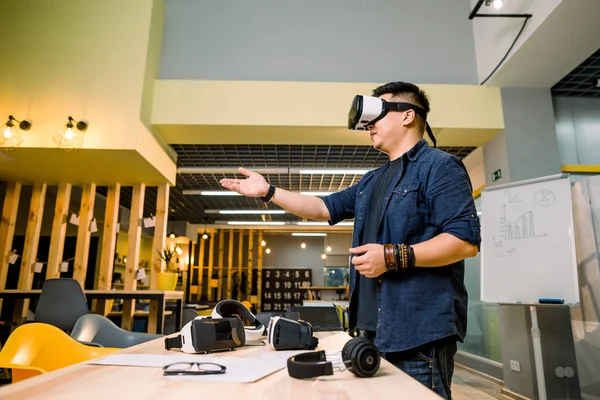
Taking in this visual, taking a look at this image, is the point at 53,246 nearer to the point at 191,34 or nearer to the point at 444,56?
the point at 191,34

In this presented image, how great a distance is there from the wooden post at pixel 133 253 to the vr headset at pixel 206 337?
4.75m

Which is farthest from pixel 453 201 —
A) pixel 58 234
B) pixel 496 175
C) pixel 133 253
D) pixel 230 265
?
pixel 230 265

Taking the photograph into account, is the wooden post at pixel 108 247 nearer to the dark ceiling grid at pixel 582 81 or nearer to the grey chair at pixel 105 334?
the grey chair at pixel 105 334

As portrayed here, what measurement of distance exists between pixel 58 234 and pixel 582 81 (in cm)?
682

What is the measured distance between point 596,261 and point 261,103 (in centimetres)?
369

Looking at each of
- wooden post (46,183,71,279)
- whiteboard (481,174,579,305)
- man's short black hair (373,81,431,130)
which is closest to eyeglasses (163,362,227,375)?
man's short black hair (373,81,431,130)

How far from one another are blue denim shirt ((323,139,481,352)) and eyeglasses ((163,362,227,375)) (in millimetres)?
536

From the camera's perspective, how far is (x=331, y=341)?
1.36 meters

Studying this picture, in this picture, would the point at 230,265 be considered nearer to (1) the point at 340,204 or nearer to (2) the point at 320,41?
(2) the point at 320,41

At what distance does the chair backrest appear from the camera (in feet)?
14.3

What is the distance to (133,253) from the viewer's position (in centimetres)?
561

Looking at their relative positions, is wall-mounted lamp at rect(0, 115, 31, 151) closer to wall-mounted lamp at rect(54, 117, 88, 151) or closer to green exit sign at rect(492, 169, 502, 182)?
wall-mounted lamp at rect(54, 117, 88, 151)

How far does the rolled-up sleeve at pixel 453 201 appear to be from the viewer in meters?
1.10

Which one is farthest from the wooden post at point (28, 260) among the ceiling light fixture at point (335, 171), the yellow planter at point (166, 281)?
the ceiling light fixture at point (335, 171)
